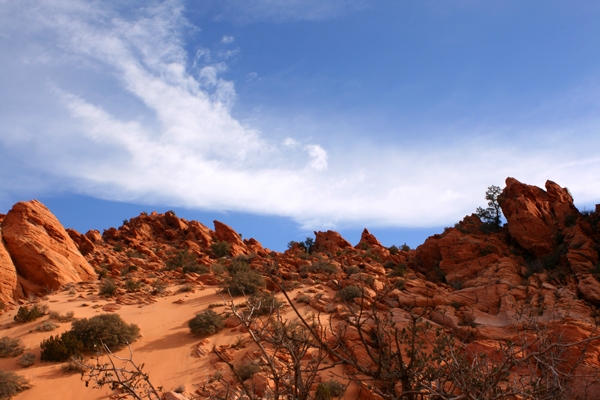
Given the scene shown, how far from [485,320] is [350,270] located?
9668 mm

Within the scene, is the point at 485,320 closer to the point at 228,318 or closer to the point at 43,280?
the point at 228,318

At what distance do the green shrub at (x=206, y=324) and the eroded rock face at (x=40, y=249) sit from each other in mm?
10351

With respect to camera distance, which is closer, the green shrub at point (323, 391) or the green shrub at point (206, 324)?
the green shrub at point (323, 391)

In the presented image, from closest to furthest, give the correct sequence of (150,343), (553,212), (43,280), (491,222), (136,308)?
(150,343) < (136,308) < (43,280) < (553,212) < (491,222)

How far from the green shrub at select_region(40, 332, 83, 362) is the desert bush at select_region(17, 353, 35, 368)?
300 millimetres

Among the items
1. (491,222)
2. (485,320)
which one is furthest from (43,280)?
(491,222)

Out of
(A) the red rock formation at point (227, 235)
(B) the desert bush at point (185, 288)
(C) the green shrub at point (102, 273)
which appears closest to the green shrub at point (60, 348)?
(B) the desert bush at point (185, 288)

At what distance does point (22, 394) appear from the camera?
1087cm

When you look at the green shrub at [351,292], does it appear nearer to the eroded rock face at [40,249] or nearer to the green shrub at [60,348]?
the green shrub at [60,348]

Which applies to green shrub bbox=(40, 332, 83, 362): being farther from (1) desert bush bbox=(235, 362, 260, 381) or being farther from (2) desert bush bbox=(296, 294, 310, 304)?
(2) desert bush bbox=(296, 294, 310, 304)

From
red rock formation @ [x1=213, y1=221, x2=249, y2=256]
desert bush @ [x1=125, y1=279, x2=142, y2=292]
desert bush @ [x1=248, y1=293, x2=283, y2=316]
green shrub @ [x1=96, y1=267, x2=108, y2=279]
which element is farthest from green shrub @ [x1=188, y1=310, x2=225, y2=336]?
red rock formation @ [x1=213, y1=221, x2=249, y2=256]

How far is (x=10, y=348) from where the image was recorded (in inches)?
513

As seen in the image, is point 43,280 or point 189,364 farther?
point 43,280

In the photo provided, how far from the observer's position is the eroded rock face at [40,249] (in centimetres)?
2025
